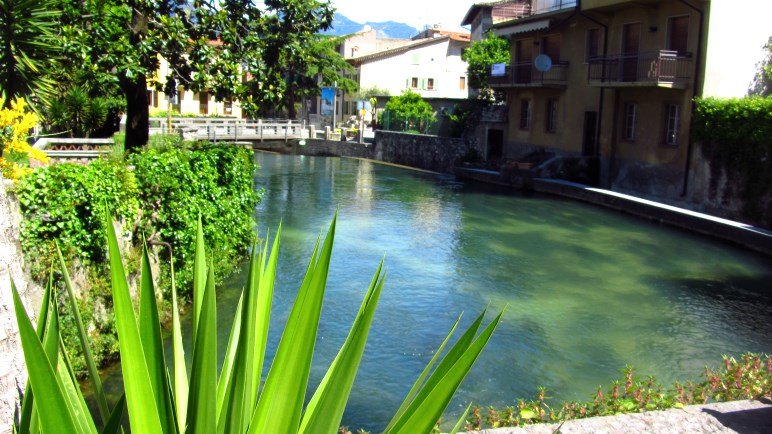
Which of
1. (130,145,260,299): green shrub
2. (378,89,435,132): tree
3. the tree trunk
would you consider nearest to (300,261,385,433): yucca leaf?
(130,145,260,299): green shrub

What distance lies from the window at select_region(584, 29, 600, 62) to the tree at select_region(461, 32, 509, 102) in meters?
11.0

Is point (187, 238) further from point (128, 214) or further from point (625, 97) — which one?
point (625, 97)

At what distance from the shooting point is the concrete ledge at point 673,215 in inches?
732

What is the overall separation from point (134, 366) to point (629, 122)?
1070 inches

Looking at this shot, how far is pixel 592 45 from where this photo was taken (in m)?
29.7

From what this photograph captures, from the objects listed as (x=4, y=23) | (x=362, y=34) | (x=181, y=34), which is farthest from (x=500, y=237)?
(x=362, y=34)

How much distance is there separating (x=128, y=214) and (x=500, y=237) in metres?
12.1

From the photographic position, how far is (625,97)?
88.7ft

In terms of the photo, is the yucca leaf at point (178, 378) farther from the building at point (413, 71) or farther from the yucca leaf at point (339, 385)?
the building at point (413, 71)

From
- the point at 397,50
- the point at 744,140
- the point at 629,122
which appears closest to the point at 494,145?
the point at 629,122

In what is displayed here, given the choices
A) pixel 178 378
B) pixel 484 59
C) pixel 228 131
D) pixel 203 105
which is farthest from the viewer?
pixel 203 105

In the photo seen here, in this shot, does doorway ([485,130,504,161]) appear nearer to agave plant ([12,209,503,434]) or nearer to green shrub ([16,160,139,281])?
green shrub ([16,160,139,281])

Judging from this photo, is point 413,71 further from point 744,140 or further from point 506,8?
point 744,140

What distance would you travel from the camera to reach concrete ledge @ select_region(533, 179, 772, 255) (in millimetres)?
18594
